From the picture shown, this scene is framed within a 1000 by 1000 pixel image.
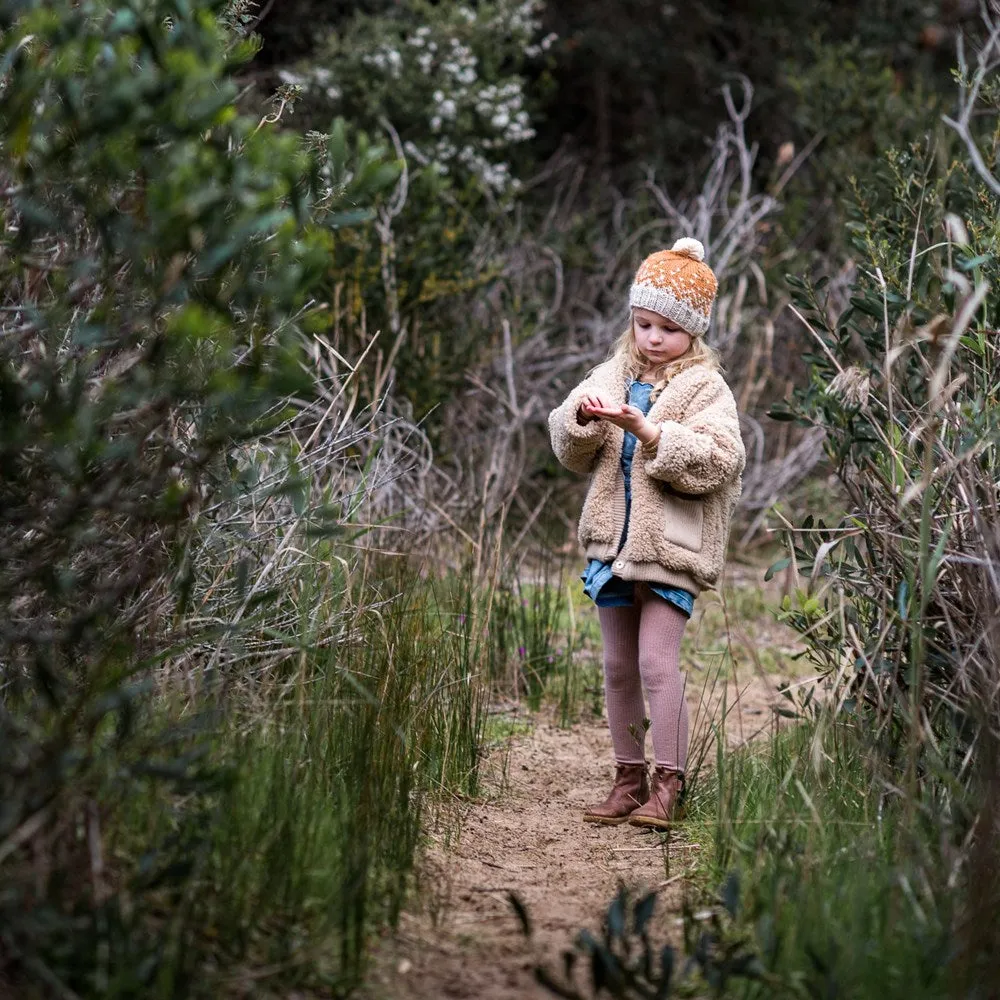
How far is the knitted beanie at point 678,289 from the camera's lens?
385 centimetres

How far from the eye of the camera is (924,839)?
2838mm

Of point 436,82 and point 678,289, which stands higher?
point 436,82

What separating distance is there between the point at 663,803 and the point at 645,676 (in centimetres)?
35

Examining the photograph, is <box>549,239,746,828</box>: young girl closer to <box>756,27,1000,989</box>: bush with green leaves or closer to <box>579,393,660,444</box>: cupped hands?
<box>579,393,660,444</box>: cupped hands

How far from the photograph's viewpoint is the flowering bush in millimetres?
8008

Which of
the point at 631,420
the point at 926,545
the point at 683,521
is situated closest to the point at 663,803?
the point at 683,521

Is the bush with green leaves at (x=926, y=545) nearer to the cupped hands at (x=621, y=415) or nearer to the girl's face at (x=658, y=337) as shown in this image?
the girl's face at (x=658, y=337)

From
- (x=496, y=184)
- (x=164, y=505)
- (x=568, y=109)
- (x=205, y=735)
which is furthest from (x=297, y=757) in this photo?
(x=568, y=109)

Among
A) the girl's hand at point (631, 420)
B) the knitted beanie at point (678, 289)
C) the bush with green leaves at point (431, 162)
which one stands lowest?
the girl's hand at point (631, 420)

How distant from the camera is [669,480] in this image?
145 inches

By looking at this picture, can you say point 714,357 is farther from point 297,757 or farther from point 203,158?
point 203,158

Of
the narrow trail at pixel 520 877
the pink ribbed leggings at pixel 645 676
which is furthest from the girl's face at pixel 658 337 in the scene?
the narrow trail at pixel 520 877

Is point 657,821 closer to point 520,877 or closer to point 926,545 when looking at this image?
point 520,877

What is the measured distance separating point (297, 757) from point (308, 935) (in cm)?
59
